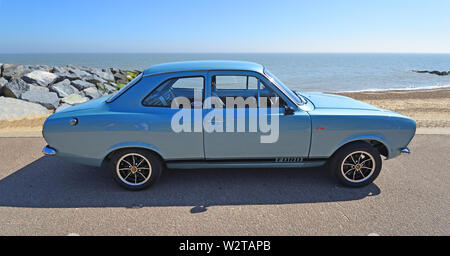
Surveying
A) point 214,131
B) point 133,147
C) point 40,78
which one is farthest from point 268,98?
point 40,78

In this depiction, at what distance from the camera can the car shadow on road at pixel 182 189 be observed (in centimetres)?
344

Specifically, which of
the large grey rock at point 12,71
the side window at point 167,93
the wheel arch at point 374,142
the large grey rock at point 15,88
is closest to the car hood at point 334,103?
the wheel arch at point 374,142

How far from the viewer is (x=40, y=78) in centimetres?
1211

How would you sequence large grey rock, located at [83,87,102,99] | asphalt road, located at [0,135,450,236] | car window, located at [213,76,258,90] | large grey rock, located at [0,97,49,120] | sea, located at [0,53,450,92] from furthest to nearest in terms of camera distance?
1. sea, located at [0,53,450,92]
2. large grey rock, located at [83,87,102,99]
3. large grey rock, located at [0,97,49,120]
4. car window, located at [213,76,258,90]
5. asphalt road, located at [0,135,450,236]

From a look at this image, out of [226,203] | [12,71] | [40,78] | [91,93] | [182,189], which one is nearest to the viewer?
[226,203]

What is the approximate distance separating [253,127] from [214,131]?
0.50 m

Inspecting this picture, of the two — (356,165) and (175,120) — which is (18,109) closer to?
(175,120)

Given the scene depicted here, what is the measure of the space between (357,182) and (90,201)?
358cm

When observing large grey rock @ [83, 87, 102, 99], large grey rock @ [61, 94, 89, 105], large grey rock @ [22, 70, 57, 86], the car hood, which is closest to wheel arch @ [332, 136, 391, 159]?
the car hood

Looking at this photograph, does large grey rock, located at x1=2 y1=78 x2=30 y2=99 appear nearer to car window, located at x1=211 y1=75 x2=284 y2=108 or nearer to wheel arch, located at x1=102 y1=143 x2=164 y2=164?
wheel arch, located at x1=102 y1=143 x2=164 y2=164

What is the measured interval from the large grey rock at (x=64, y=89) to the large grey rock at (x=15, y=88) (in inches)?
36.1

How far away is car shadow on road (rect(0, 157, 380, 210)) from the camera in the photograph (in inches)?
135

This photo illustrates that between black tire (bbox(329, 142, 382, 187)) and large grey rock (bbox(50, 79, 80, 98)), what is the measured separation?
10588 mm

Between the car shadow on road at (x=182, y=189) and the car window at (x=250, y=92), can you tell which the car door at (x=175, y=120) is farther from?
the car shadow on road at (x=182, y=189)
